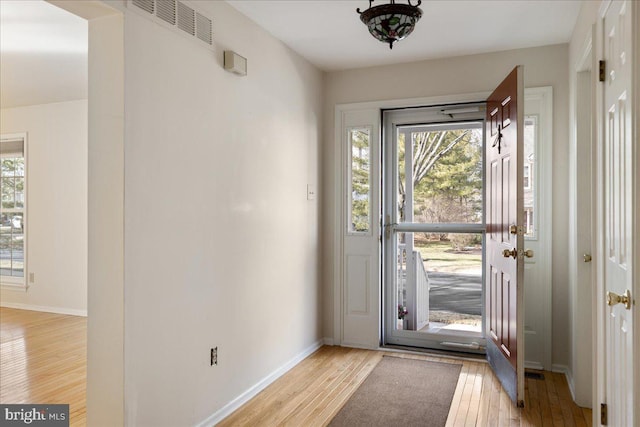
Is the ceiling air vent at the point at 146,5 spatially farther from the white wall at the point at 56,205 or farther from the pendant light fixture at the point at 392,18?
the white wall at the point at 56,205

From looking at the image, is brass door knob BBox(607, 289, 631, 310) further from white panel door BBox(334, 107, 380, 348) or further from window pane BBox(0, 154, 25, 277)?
window pane BBox(0, 154, 25, 277)

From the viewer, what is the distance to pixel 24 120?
234 inches

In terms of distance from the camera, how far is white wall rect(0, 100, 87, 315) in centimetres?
559

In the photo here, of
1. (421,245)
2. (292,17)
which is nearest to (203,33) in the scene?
(292,17)

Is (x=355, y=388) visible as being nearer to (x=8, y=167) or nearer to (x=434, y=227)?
(x=434, y=227)

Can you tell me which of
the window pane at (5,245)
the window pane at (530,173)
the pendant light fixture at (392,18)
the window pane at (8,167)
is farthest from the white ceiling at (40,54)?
the window pane at (530,173)

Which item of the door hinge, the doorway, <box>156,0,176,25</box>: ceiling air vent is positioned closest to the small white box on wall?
<box>156,0,176,25</box>: ceiling air vent

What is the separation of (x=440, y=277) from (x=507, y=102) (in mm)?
1696

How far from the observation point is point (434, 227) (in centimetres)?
410

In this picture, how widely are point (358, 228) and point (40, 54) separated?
3203 mm

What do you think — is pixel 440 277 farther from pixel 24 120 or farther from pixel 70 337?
pixel 24 120

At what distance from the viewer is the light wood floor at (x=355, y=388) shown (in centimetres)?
272

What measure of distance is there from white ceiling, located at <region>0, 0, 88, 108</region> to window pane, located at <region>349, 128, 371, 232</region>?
238 centimetres

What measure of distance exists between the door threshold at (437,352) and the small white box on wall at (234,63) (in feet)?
8.88
